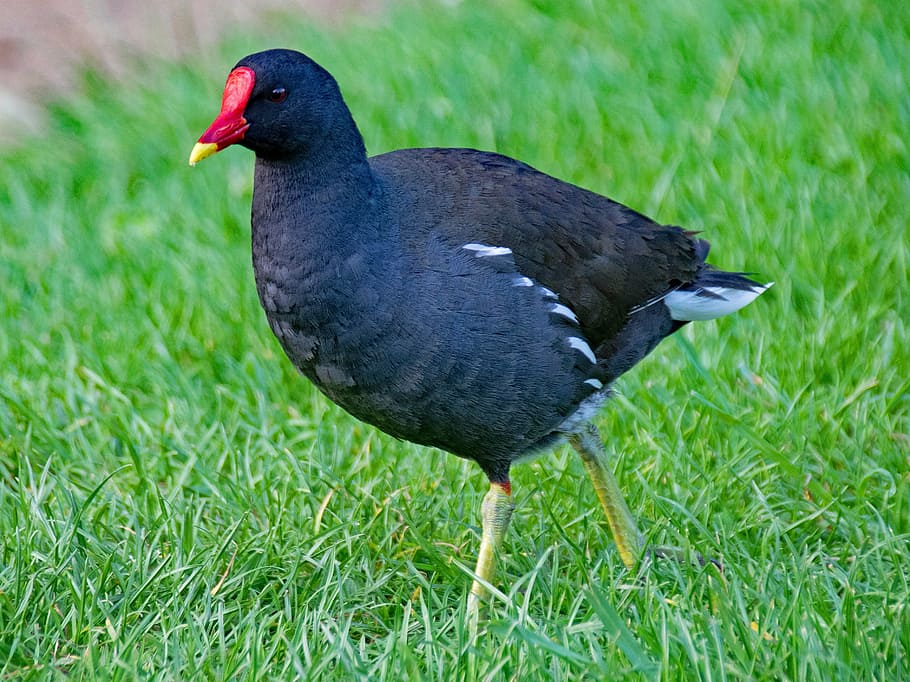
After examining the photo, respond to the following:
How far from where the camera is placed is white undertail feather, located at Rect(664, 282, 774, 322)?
343 cm

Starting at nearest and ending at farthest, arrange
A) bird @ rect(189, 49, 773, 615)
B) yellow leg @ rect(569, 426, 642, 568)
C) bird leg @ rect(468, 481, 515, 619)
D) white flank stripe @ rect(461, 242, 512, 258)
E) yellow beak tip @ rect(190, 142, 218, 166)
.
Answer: yellow beak tip @ rect(190, 142, 218, 166), bird @ rect(189, 49, 773, 615), white flank stripe @ rect(461, 242, 512, 258), bird leg @ rect(468, 481, 515, 619), yellow leg @ rect(569, 426, 642, 568)

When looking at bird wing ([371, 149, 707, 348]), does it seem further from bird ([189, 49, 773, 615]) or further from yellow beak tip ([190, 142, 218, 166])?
yellow beak tip ([190, 142, 218, 166])

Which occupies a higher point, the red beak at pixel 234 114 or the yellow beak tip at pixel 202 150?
the red beak at pixel 234 114

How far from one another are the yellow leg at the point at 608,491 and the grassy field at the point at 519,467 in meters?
0.07

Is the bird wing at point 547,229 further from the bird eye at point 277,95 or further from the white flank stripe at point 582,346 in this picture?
the bird eye at point 277,95

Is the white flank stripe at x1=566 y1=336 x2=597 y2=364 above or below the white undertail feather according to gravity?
above

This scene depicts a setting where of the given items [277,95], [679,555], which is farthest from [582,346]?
[277,95]

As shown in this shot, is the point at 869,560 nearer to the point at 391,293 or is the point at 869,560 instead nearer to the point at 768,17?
the point at 391,293

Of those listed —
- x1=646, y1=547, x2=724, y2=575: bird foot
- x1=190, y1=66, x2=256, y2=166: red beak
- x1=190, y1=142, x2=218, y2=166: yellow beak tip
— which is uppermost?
x1=190, y1=66, x2=256, y2=166: red beak

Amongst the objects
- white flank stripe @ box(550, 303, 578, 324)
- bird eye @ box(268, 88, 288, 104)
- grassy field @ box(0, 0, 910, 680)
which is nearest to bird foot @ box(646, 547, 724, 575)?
grassy field @ box(0, 0, 910, 680)

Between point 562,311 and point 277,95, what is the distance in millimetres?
861

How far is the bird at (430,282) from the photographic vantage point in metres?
2.91

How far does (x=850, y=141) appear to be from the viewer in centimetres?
493

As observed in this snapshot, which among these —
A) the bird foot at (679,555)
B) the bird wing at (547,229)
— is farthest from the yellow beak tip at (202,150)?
the bird foot at (679,555)
